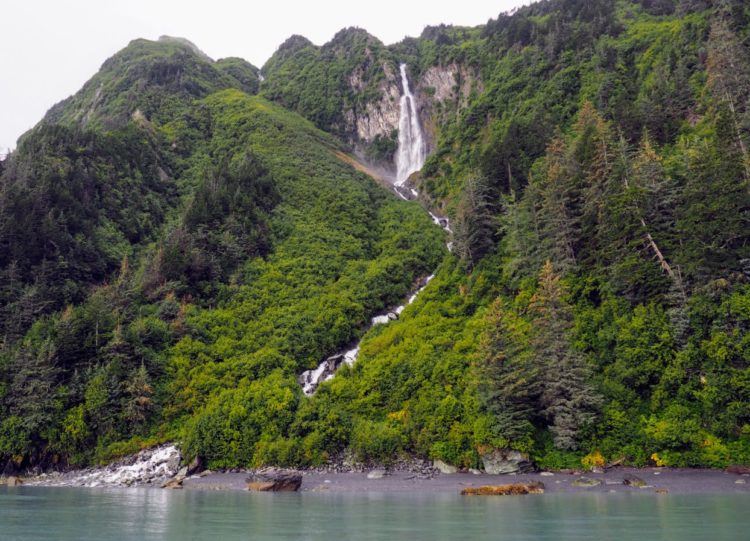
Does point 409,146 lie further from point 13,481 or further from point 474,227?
point 13,481

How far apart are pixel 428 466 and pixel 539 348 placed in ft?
38.2

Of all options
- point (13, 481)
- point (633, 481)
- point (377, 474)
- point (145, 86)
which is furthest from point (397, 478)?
point (145, 86)

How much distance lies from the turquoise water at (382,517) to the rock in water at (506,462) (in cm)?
678

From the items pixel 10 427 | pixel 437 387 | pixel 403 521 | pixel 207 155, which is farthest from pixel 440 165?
pixel 403 521

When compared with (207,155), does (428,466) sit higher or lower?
lower

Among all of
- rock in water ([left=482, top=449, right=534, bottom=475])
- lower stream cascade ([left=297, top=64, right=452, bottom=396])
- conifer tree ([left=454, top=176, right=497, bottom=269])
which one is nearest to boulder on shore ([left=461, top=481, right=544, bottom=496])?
rock in water ([left=482, top=449, right=534, bottom=475])

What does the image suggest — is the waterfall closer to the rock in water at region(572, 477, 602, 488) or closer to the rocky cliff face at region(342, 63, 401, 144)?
the rocky cliff face at region(342, 63, 401, 144)

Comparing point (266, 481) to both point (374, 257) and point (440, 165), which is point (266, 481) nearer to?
point (374, 257)

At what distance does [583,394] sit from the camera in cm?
3444

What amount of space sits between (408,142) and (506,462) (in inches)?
4012

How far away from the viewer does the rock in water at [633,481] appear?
1114 inches

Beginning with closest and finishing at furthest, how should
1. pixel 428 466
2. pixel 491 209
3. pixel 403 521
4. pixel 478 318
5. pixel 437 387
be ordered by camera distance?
pixel 403 521, pixel 428 466, pixel 437 387, pixel 478 318, pixel 491 209

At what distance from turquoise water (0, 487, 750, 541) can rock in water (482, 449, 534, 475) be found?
6778mm

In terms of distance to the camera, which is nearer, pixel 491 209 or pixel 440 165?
pixel 491 209
